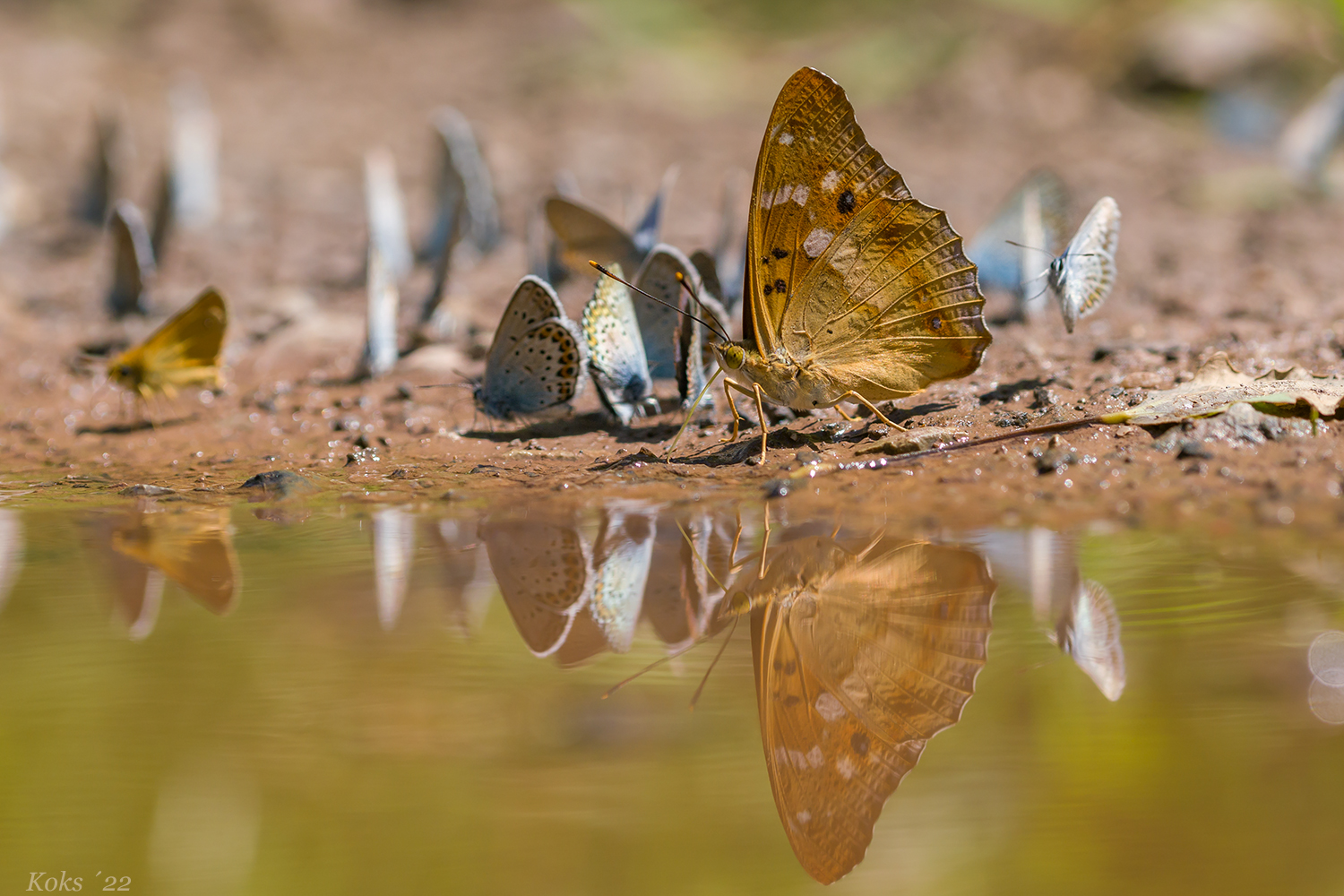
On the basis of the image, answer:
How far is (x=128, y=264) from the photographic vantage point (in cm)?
695

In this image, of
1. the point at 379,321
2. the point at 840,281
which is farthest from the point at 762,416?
the point at 379,321

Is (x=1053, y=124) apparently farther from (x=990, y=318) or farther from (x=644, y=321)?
(x=644, y=321)

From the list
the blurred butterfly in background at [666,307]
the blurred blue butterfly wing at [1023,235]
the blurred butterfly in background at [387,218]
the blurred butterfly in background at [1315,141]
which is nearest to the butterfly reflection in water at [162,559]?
the blurred butterfly in background at [666,307]

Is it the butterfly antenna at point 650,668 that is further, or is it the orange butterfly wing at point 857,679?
the butterfly antenna at point 650,668

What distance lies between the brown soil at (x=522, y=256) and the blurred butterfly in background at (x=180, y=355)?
0.17 meters

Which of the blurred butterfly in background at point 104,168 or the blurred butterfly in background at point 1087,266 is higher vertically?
the blurred butterfly in background at point 104,168

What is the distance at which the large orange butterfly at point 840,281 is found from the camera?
3.81 metres

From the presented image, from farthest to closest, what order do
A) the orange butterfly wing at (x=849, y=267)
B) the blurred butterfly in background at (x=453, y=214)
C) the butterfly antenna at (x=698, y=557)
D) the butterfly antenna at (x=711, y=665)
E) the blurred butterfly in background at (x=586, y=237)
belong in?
1. the blurred butterfly in background at (x=453, y=214)
2. the blurred butterfly in background at (x=586, y=237)
3. the orange butterfly wing at (x=849, y=267)
4. the butterfly antenna at (x=698, y=557)
5. the butterfly antenna at (x=711, y=665)

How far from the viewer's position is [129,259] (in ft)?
22.7

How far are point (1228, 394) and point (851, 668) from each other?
2401 millimetres

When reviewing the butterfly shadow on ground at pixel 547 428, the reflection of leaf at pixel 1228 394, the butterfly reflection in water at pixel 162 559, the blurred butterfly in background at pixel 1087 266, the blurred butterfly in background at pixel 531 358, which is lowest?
the butterfly reflection in water at pixel 162 559

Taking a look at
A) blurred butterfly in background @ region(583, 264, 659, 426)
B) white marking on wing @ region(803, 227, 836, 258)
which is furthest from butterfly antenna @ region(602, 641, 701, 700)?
blurred butterfly in background @ region(583, 264, 659, 426)

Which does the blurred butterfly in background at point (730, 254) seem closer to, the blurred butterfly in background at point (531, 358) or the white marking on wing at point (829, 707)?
the blurred butterfly in background at point (531, 358)

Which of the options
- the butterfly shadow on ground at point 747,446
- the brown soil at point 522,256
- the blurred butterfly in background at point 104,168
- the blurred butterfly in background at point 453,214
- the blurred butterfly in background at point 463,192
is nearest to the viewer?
the brown soil at point 522,256
